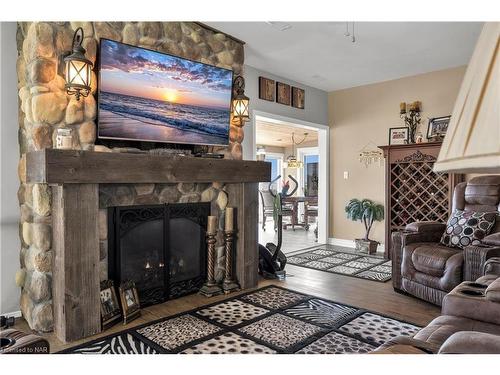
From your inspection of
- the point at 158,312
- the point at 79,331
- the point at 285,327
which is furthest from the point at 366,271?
the point at 79,331

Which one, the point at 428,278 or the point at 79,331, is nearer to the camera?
the point at 79,331

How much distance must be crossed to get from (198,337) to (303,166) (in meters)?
8.95

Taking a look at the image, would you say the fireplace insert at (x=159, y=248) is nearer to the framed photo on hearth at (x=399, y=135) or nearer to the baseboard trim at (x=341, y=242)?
the baseboard trim at (x=341, y=242)

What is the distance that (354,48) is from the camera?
14.5ft

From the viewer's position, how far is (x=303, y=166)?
11.2 meters

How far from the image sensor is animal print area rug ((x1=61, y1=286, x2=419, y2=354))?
249 cm

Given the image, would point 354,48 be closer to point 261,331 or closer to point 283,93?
point 283,93

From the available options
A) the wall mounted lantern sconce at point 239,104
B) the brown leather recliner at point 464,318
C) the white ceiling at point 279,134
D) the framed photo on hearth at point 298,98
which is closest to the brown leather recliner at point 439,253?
the brown leather recliner at point 464,318

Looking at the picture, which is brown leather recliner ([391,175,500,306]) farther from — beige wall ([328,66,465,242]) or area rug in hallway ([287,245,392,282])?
beige wall ([328,66,465,242])

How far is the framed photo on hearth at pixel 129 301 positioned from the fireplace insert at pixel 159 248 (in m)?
0.10

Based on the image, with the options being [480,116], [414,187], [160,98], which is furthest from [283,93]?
[480,116]
